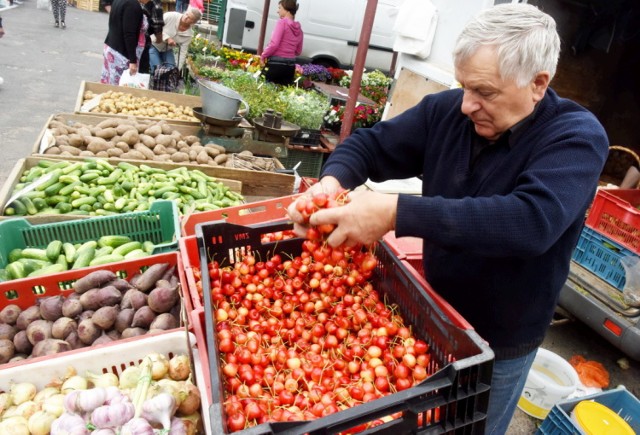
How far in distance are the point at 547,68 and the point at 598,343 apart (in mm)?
4025

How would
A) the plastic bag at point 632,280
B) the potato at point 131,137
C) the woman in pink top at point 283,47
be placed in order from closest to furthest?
the plastic bag at point 632,280
the potato at point 131,137
the woman in pink top at point 283,47

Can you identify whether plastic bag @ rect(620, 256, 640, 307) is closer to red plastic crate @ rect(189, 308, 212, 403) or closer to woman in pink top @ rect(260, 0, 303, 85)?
red plastic crate @ rect(189, 308, 212, 403)

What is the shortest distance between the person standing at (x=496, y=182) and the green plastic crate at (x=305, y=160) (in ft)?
13.7

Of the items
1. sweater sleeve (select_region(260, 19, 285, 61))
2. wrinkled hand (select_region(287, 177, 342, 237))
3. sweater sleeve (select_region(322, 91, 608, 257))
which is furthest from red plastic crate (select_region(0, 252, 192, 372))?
sweater sleeve (select_region(260, 19, 285, 61))

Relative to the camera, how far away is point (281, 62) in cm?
862

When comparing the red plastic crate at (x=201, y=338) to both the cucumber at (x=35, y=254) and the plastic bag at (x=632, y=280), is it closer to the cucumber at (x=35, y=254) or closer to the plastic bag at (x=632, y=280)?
the cucumber at (x=35, y=254)

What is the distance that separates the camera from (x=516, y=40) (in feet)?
4.70

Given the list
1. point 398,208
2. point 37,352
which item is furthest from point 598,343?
point 37,352

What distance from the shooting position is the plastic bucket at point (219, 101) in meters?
5.40

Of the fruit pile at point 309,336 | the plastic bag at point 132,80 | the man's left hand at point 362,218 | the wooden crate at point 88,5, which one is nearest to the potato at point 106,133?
the plastic bag at point 132,80

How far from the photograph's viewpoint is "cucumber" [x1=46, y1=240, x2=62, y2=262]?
2.89 m

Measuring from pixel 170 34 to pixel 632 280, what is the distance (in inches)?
343

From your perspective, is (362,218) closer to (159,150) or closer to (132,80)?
(159,150)

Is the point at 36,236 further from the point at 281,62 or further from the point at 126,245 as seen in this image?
the point at 281,62
